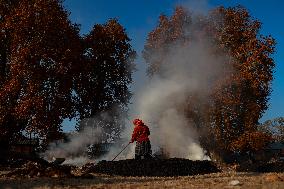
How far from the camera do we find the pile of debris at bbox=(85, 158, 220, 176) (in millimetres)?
19328

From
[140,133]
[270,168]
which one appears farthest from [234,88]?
[140,133]

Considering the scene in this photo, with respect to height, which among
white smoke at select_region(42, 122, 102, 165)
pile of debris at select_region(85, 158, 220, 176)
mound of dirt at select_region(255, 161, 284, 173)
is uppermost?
white smoke at select_region(42, 122, 102, 165)

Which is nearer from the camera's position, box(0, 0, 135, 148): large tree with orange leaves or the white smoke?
box(0, 0, 135, 148): large tree with orange leaves

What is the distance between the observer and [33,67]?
26562 mm

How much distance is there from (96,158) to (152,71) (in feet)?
28.6

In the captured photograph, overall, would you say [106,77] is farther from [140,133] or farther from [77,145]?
[140,133]

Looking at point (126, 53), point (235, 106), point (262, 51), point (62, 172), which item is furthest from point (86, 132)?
point (62, 172)

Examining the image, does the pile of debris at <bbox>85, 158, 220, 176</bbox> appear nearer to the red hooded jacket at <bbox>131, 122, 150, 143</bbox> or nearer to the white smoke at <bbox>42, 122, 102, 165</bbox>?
the red hooded jacket at <bbox>131, 122, 150, 143</bbox>

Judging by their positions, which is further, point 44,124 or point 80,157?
point 80,157

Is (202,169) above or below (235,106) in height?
below

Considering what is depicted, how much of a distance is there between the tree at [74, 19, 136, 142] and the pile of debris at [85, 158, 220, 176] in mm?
12956

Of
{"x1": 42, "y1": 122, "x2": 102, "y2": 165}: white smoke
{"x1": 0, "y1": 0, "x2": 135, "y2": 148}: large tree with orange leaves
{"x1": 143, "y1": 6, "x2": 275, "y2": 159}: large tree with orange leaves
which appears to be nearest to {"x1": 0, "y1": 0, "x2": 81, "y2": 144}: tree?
{"x1": 0, "y1": 0, "x2": 135, "y2": 148}: large tree with orange leaves

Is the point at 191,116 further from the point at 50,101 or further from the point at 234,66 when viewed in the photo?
the point at 50,101

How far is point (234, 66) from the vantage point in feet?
105
